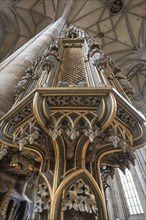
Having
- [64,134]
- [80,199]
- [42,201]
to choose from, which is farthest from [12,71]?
[80,199]

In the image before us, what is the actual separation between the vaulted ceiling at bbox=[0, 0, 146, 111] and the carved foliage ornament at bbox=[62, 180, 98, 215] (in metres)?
12.0

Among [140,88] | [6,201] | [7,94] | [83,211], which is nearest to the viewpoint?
[83,211]

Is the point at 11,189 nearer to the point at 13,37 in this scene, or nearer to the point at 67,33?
the point at 67,33

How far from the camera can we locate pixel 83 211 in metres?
1.35

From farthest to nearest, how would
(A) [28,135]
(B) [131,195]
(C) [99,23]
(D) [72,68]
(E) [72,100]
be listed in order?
(C) [99,23]
(B) [131,195]
(D) [72,68]
(E) [72,100]
(A) [28,135]

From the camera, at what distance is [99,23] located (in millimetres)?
13164

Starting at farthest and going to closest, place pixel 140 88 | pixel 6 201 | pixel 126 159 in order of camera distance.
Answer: pixel 140 88 → pixel 6 201 → pixel 126 159

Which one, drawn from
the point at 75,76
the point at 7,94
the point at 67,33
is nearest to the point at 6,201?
the point at 7,94

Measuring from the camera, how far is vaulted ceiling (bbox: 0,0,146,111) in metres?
12.2

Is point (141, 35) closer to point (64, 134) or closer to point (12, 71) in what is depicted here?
point (12, 71)

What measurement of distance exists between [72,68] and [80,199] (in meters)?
2.22

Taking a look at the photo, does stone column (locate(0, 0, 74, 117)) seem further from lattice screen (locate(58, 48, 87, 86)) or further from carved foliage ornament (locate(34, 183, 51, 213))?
carved foliage ornament (locate(34, 183, 51, 213))

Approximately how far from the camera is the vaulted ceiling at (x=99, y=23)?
12.2m

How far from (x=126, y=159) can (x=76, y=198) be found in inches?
34.8
